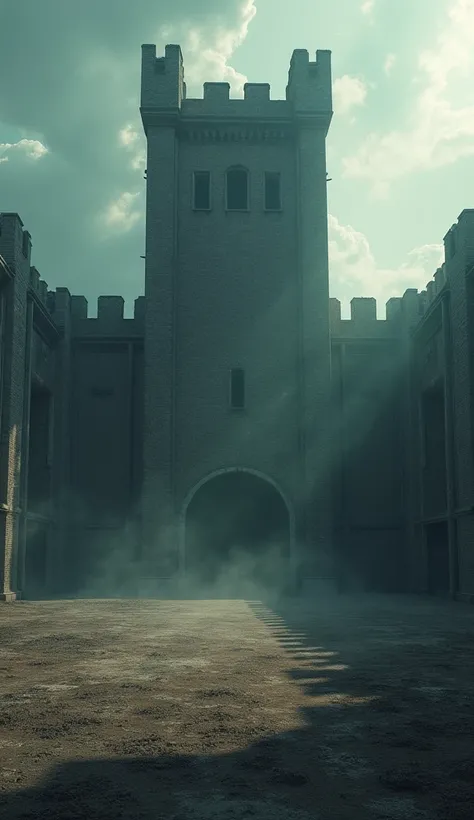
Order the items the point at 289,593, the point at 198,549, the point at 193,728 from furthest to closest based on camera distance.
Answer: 1. the point at 198,549
2. the point at 289,593
3. the point at 193,728

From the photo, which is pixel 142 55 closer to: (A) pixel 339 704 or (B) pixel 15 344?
(B) pixel 15 344

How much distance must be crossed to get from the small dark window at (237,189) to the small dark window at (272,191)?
616mm

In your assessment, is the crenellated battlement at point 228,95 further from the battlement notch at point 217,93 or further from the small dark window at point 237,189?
the small dark window at point 237,189

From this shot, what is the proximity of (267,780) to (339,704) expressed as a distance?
78.9 inches

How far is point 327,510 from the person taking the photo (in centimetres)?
2184

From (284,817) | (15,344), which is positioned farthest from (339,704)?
(15,344)

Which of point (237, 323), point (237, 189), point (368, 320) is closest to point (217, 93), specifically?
point (237, 189)

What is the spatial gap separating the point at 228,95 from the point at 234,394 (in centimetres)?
929

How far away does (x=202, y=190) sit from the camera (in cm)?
2389

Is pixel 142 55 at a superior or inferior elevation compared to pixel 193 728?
superior

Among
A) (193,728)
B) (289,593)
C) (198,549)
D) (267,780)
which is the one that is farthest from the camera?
(198,549)

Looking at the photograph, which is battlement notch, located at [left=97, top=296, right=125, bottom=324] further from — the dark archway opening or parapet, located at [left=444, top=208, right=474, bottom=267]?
parapet, located at [left=444, top=208, right=474, bottom=267]

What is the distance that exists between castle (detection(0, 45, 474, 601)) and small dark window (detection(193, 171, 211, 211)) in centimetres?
4

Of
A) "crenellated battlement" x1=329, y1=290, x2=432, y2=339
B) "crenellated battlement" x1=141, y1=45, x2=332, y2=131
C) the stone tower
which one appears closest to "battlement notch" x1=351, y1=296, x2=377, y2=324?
"crenellated battlement" x1=329, y1=290, x2=432, y2=339
